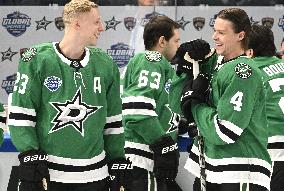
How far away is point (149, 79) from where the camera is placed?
356 centimetres

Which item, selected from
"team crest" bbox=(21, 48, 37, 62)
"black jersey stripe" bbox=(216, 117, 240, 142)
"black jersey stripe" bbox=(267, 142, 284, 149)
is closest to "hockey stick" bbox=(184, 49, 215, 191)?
"black jersey stripe" bbox=(216, 117, 240, 142)

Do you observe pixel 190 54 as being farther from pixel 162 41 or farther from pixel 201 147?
pixel 162 41

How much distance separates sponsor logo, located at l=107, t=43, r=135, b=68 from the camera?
6684 mm

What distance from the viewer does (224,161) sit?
286 cm

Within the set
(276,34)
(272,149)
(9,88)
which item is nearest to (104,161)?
(272,149)

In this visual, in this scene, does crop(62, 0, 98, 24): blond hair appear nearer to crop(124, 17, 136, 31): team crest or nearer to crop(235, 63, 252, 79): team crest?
crop(235, 63, 252, 79): team crest

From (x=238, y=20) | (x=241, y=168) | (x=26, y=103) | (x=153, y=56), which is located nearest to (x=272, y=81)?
(x=153, y=56)

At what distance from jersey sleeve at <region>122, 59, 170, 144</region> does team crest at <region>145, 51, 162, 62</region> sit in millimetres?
32

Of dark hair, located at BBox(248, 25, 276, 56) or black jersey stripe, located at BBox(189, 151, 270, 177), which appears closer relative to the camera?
black jersey stripe, located at BBox(189, 151, 270, 177)

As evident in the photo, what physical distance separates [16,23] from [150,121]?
11.2 feet

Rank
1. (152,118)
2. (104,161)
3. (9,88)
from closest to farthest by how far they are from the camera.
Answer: (104,161) → (152,118) → (9,88)

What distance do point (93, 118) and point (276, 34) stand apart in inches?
172

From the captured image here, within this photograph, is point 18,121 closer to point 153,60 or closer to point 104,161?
point 104,161

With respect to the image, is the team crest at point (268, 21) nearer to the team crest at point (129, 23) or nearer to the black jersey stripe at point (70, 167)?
the team crest at point (129, 23)
